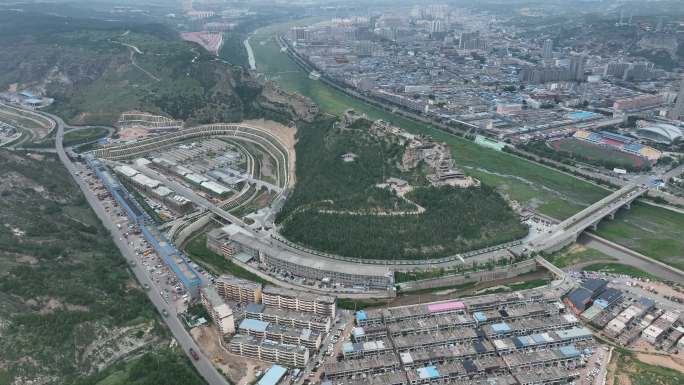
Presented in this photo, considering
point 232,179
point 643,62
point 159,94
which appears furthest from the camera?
point 643,62

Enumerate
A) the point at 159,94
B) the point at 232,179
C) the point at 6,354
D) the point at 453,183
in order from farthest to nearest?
the point at 159,94 → the point at 232,179 → the point at 453,183 → the point at 6,354

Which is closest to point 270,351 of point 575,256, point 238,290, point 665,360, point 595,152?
point 238,290

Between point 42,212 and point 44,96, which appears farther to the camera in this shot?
point 44,96

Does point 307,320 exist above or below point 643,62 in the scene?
below

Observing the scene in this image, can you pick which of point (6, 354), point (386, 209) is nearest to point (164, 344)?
point (6, 354)

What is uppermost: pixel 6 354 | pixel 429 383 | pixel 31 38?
pixel 31 38

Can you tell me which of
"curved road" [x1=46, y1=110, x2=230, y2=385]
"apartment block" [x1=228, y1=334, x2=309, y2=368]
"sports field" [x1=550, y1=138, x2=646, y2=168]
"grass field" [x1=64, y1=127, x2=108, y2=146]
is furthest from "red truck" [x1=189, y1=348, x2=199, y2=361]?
"sports field" [x1=550, y1=138, x2=646, y2=168]

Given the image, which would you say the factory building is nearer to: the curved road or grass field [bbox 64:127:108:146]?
the curved road

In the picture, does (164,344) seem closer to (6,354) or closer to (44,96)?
(6,354)
